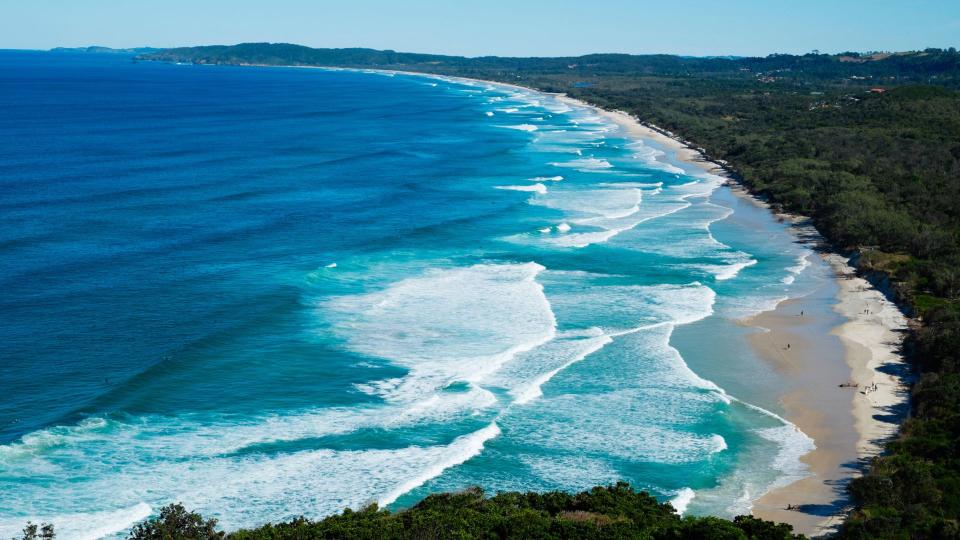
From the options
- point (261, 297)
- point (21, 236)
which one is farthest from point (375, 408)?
point (21, 236)

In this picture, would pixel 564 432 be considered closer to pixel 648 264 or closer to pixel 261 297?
pixel 261 297

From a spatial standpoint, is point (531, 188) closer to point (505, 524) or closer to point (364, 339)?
point (364, 339)

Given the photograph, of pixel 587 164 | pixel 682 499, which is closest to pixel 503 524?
pixel 682 499

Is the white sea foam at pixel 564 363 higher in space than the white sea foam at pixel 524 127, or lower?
lower

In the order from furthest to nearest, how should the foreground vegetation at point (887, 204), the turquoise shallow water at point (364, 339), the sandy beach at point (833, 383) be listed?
1. the turquoise shallow water at point (364, 339)
2. the sandy beach at point (833, 383)
3. the foreground vegetation at point (887, 204)

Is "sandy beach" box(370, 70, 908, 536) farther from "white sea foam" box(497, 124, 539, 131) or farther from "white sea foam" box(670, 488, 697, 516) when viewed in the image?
"white sea foam" box(497, 124, 539, 131)

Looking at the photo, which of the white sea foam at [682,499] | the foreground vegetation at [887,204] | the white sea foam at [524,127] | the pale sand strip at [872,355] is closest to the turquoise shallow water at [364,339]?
the white sea foam at [682,499]

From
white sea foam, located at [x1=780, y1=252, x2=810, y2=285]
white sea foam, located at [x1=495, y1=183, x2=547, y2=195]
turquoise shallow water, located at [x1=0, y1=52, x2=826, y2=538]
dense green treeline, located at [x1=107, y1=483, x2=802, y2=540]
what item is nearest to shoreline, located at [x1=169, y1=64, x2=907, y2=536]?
turquoise shallow water, located at [x1=0, y1=52, x2=826, y2=538]

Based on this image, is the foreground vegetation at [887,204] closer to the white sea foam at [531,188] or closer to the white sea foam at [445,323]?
the white sea foam at [445,323]
